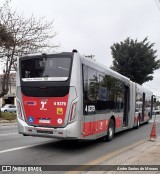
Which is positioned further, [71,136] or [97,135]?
[97,135]

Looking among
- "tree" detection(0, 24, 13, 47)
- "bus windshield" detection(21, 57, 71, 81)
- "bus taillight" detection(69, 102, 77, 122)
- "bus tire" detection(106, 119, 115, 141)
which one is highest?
"tree" detection(0, 24, 13, 47)

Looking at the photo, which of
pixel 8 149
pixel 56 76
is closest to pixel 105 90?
pixel 56 76

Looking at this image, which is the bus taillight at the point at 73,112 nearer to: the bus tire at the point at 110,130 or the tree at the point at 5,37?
the bus tire at the point at 110,130

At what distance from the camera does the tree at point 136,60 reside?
159 feet

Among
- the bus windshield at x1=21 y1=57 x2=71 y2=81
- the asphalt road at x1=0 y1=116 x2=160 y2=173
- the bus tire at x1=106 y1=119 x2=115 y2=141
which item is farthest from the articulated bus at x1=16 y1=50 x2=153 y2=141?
the bus tire at x1=106 y1=119 x2=115 y2=141

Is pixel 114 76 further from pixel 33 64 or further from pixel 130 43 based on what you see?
pixel 130 43

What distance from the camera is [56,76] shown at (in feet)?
35.4

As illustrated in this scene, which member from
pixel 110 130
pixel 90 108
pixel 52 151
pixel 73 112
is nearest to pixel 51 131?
pixel 52 151

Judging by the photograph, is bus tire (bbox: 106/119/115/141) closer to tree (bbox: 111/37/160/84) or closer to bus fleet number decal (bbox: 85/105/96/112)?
bus fleet number decal (bbox: 85/105/96/112)

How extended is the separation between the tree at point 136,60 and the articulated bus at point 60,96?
36785mm

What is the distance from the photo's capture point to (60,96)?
10.6 metres

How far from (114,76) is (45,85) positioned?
4660 mm

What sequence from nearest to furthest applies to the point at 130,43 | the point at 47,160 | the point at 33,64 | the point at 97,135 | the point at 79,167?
the point at 79,167 → the point at 47,160 → the point at 33,64 → the point at 97,135 → the point at 130,43

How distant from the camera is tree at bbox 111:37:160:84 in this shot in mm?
48500
